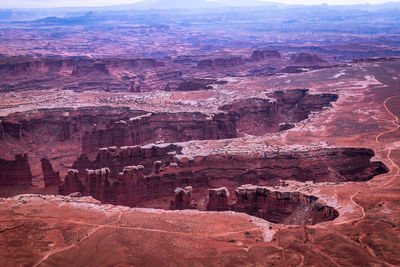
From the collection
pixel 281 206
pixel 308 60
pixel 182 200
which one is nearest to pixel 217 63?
pixel 308 60

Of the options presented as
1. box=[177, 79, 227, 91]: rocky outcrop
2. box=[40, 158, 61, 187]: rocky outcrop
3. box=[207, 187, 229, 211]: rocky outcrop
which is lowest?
box=[40, 158, 61, 187]: rocky outcrop

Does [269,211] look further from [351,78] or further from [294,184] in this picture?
[351,78]

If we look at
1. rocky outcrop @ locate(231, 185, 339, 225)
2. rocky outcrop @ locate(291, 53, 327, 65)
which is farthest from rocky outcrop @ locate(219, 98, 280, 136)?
rocky outcrop @ locate(291, 53, 327, 65)

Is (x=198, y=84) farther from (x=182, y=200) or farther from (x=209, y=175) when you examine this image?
(x=182, y=200)

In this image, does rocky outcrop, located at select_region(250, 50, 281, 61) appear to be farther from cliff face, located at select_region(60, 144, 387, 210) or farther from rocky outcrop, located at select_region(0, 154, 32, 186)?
rocky outcrop, located at select_region(0, 154, 32, 186)

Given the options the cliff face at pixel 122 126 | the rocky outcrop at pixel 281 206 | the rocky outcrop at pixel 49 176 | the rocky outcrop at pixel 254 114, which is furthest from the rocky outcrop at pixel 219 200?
the rocky outcrop at pixel 254 114

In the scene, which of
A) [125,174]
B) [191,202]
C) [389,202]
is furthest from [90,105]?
[389,202]
